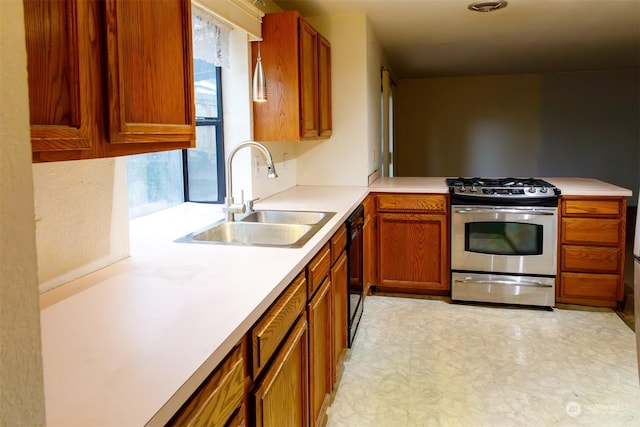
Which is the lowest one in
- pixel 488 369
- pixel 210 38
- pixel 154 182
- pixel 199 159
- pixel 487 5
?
pixel 488 369

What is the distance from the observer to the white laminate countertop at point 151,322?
82 cm

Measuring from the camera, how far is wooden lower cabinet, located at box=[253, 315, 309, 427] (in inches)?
51.2

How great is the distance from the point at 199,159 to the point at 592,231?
261cm

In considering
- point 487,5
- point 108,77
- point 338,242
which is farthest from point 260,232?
point 487,5

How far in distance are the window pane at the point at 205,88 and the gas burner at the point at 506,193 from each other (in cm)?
174

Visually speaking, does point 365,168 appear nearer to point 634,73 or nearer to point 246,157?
point 246,157

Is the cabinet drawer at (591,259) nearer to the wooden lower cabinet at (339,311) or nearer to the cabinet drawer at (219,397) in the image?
the wooden lower cabinet at (339,311)

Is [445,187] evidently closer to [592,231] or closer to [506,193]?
[506,193]

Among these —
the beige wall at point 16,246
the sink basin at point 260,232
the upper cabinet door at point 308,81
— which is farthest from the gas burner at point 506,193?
the beige wall at point 16,246

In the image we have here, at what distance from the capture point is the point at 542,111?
24.0 feet

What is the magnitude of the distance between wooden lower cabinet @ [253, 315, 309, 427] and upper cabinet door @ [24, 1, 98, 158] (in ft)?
2.40

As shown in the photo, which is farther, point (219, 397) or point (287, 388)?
point (287, 388)

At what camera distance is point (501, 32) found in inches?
170

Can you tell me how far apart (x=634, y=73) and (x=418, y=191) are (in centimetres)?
525
